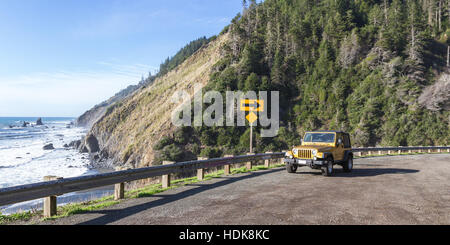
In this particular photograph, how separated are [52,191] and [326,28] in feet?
257

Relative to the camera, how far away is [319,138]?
1323 centimetres

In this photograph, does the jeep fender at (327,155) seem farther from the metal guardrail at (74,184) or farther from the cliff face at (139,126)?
the cliff face at (139,126)

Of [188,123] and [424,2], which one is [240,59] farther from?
[424,2]

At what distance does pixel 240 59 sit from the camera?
65.8 meters

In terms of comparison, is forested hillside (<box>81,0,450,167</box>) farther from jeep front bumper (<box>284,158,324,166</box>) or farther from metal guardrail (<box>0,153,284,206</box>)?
metal guardrail (<box>0,153,284,206</box>)

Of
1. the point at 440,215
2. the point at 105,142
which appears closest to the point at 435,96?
the point at 440,215

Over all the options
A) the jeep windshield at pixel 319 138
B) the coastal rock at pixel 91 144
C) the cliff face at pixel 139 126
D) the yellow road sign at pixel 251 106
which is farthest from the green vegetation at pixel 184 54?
the jeep windshield at pixel 319 138

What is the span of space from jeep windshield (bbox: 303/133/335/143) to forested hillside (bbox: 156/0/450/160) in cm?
3389

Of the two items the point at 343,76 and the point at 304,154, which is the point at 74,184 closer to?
the point at 304,154

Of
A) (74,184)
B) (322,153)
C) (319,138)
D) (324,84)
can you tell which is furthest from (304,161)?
(324,84)

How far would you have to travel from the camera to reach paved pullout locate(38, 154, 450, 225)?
5.60 m

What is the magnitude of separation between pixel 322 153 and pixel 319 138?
181 cm

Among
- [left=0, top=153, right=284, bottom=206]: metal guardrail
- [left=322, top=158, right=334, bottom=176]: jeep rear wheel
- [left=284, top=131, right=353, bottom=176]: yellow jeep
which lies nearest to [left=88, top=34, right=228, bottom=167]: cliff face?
[left=284, top=131, right=353, bottom=176]: yellow jeep

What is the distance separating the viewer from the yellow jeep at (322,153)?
38.3 feet
